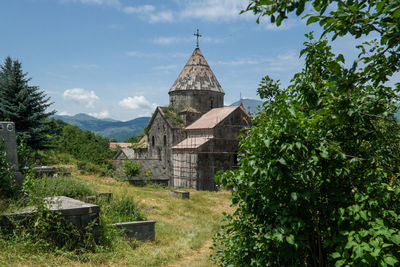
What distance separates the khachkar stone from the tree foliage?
207 inches

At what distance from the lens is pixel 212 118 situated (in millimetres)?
26797

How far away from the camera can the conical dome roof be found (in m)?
29.8

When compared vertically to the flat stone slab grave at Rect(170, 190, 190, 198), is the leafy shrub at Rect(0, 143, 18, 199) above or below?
above

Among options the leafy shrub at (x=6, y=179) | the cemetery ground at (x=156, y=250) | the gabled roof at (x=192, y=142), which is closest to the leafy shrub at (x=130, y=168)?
the gabled roof at (x=192, y=142)

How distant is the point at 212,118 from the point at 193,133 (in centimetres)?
229

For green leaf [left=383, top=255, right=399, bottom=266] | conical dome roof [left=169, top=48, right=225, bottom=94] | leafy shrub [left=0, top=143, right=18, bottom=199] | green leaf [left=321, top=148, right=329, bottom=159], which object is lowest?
green leaf [left=383, top=255, right=399, bottom=266]

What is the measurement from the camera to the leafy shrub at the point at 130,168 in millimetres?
24172

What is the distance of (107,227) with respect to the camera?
6.34 m

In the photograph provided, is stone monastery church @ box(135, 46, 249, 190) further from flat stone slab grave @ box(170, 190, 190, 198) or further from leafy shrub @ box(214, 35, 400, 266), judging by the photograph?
leafy shrub @ box(214, 35, 400, 266)

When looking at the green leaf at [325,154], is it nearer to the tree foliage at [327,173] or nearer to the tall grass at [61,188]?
the tree foliage at [327,173]

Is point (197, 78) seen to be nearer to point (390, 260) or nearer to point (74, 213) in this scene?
point (74, 213)

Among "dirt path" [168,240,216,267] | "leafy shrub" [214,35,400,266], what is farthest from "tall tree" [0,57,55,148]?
"leafy shrub" [214,35,400,266]

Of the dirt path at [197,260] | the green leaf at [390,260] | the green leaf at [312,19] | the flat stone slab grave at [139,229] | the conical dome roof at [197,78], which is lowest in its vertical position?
the dirt path at [197,260]

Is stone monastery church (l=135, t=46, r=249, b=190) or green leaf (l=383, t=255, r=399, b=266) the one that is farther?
stone monastery church (l=135, t=46, r=249, b=190)
